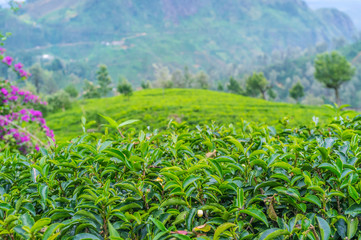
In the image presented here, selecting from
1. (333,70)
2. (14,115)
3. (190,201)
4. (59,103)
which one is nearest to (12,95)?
(14,115)

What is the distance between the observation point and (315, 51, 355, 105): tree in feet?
90.3

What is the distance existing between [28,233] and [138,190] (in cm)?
48

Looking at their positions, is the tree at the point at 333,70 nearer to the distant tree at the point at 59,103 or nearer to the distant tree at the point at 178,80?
the distant tree at the point at 59,103

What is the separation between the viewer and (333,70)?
27516 mm

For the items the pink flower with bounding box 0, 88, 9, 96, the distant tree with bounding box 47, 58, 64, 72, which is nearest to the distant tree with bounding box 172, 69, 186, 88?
the pink flower with bounding box 0, 88, 9, 96

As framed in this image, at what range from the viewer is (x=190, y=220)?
1.16 meters

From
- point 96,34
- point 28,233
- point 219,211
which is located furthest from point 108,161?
point 96,34

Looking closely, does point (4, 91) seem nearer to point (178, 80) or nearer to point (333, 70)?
point (333, 70)

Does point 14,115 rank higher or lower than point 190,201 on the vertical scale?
higher

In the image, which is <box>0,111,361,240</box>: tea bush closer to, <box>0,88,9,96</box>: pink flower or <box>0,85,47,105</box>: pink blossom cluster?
<box>0,88,9,96</box>: pink flower

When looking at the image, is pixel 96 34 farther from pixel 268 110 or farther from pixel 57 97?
pixel 268 110

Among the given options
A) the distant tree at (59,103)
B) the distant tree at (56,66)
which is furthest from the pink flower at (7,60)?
the distant tree at (56,66)

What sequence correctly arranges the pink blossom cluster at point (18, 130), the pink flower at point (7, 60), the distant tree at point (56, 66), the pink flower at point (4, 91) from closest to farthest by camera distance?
the pink blossom cluster at point (18, 130) < the pink flower at point (4, 91) < the pink flower at point (7, 60) < the distant tree at point (56, 66)

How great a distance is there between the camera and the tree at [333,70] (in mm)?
27531
